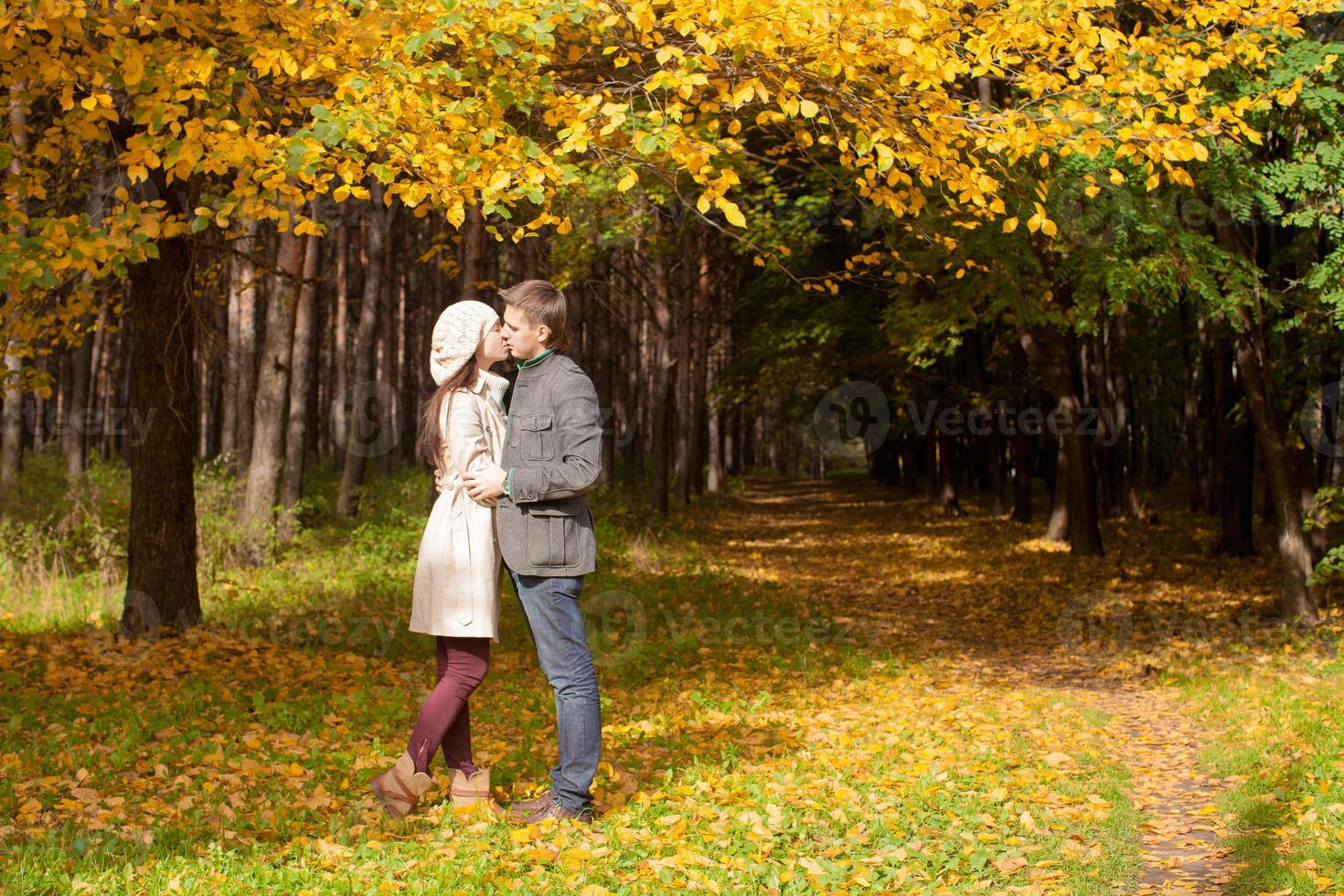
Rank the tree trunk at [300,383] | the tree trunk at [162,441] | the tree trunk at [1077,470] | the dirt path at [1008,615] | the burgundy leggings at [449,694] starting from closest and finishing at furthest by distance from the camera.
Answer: the burgundy leggings at [449,694] < the dirt path at [1008,615] < the tree trunk at [162,441] < the tree trunk at [300,383] < the tree trunk at [1077,470]

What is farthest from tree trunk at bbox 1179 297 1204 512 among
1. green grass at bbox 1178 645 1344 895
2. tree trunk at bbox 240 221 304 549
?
tree trunk at bbox 240 221 304 549

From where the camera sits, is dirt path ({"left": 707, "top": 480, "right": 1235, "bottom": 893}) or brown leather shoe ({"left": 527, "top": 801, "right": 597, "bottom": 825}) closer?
brown leather shoe ({"left": 527, "top": 801, "right": 597, "bottom": 825})

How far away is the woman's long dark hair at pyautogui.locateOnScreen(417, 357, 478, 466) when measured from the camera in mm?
4867

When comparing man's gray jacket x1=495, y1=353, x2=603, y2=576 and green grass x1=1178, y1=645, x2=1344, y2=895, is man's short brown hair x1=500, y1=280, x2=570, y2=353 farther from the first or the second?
green grass x1=1178, y1=645, x2=1344, y2=895

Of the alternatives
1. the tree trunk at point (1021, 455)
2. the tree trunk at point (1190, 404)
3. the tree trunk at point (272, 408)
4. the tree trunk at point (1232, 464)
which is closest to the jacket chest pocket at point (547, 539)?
the tree trunk at point (272, 408)

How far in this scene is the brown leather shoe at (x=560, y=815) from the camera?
16.3 ft

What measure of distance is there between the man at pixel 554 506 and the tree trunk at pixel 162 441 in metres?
4.77

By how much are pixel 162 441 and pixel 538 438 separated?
5.05 metres

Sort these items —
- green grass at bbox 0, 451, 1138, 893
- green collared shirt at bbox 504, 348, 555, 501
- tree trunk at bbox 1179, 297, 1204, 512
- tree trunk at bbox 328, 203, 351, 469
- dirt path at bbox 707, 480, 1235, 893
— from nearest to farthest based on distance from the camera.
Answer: green grass at bbox 0, 451, 1138, 893
green collared shirt at bbox 504, 348, 555, 501
dirt path at bbox 707, 480, 1235, 893
tree trunk at bbox 1179, 297, 1204, 512
tree trunk at bbox 328, 203, 351, 469

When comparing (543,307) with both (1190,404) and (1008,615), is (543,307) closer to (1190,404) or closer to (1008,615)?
(1008,615)

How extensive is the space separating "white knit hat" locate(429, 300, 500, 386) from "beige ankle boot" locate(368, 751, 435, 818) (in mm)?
1606

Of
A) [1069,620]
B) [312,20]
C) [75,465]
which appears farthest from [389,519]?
[312,20]

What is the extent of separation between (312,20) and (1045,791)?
Answer: 18.3ft

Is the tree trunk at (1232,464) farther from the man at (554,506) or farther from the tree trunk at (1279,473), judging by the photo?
the man at (554,506)
